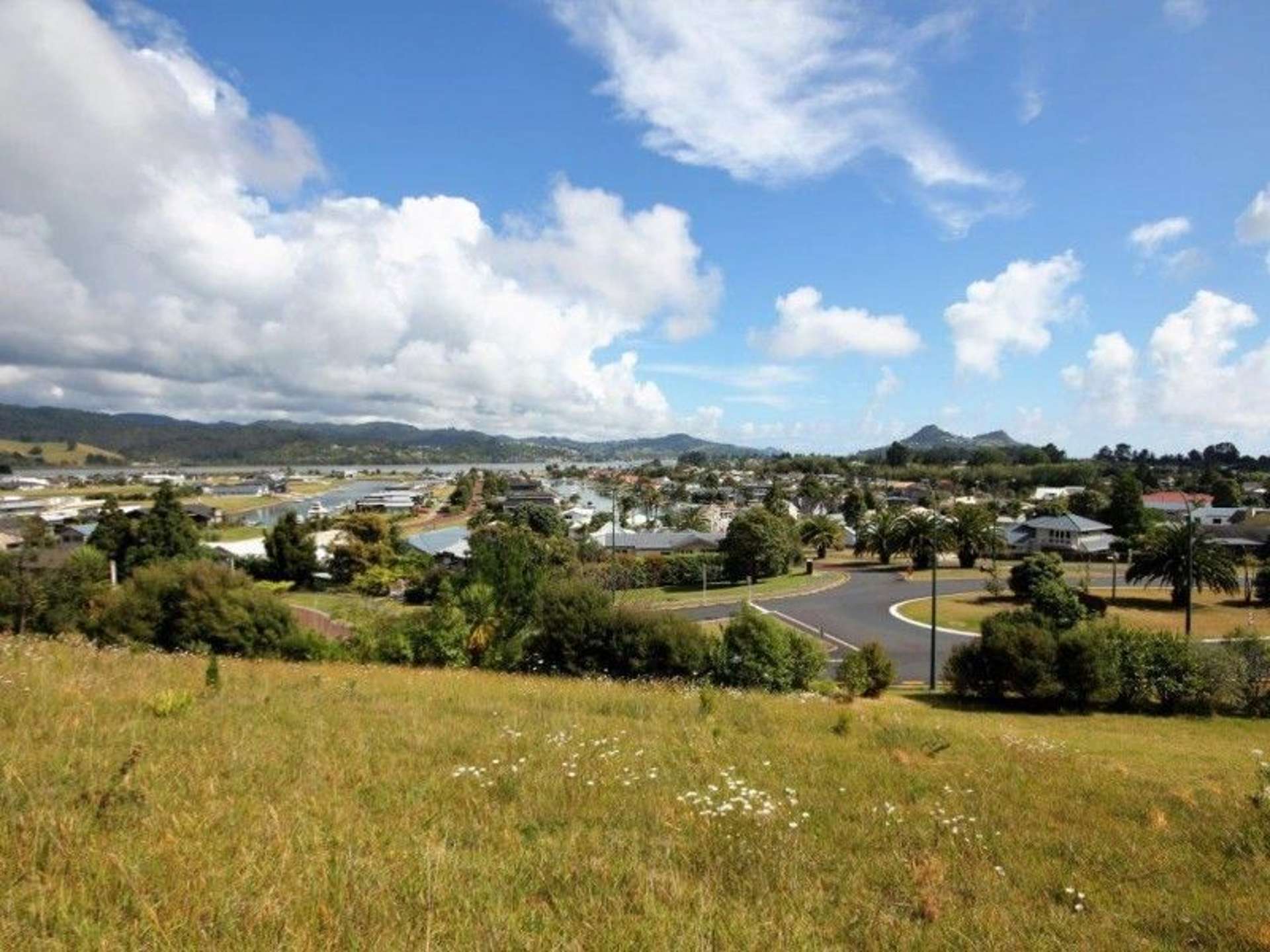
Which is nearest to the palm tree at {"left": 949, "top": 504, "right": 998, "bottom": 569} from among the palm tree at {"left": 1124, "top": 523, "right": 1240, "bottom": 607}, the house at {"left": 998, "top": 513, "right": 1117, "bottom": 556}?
the house at {"left": 998, "top": 513, "right": 1117, "bottom": 556}

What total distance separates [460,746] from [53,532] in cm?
8665

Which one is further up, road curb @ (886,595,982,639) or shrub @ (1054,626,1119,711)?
shrub @ (1054,626,1119,711)

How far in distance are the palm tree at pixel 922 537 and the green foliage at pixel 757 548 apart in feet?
32.0

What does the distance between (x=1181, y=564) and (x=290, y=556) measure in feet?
195

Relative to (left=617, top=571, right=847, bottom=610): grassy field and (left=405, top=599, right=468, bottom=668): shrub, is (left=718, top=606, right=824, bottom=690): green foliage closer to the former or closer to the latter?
(left=405, top=599, right=468, bottom=668): shrub

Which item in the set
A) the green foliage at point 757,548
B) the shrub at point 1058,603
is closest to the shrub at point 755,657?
the shrub at point 1058,603

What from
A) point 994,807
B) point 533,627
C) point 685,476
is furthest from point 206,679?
point 685,476

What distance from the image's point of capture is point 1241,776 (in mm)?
11898

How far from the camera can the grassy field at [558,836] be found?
3066 mm

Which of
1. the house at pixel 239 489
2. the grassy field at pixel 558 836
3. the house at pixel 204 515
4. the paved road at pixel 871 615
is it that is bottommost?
the house at pixel 239 489

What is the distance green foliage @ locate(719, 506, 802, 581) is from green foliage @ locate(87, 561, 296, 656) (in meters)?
37.3

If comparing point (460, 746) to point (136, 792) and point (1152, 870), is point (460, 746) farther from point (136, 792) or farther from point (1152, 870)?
point (1152, 870)

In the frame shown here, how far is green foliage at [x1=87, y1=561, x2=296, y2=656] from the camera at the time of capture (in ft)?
71.9

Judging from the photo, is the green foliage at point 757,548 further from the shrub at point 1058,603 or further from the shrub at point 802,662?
the shrub at point 802,662
